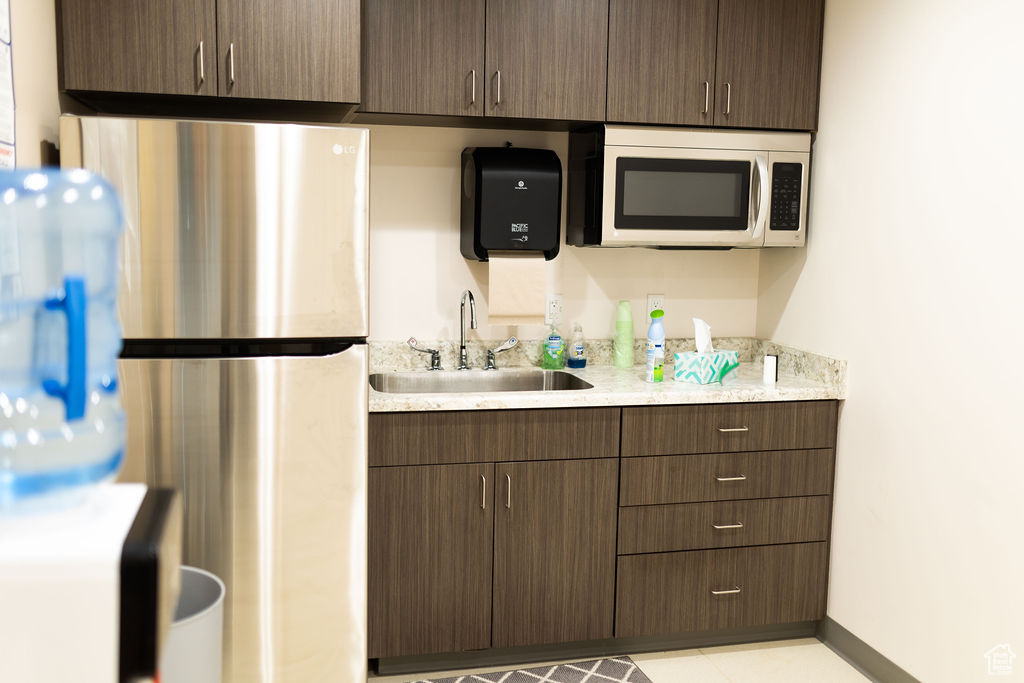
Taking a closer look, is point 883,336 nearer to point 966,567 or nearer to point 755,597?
point 966,567

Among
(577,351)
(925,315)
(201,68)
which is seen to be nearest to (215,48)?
(201,68)

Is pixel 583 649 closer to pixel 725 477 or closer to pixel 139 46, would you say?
pixel 725 477

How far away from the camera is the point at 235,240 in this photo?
2.10 m

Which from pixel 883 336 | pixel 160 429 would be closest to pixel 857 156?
pixel 883 336

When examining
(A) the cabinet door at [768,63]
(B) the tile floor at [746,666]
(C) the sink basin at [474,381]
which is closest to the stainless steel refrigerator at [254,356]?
(B) the tile floor at [746,666]

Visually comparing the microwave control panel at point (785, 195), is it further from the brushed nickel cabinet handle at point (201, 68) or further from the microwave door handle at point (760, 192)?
the brushed nickel cabinet handle at point (201, 68)

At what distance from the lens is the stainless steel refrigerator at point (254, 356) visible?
2.06 m

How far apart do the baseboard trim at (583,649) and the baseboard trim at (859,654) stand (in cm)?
7

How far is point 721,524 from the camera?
2820 mm

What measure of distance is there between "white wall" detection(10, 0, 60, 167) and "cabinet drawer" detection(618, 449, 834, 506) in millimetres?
1797

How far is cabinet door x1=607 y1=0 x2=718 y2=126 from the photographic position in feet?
9.13

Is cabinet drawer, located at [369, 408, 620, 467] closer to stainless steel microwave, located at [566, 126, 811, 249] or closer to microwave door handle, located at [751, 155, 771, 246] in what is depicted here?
stainless steel microwave, located at [566, 126, 811, 249]

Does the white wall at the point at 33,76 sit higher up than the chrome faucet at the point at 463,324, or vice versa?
the white wall at the point at 33,76

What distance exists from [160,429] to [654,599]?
158 cm
